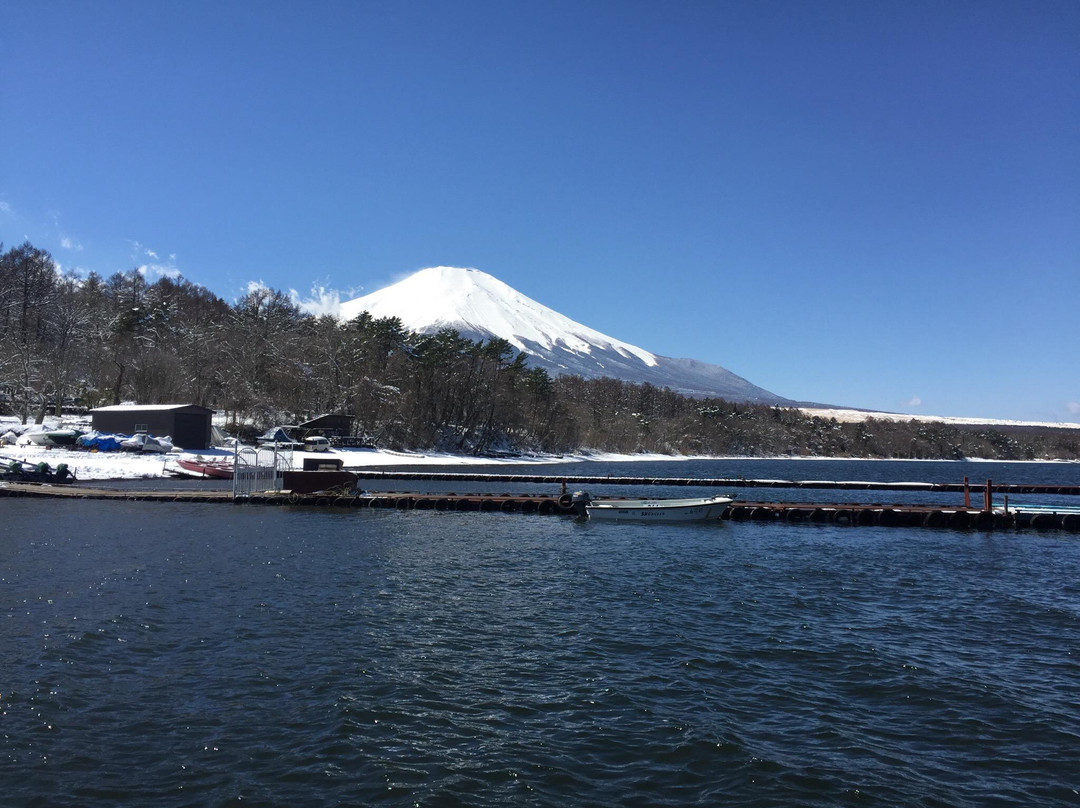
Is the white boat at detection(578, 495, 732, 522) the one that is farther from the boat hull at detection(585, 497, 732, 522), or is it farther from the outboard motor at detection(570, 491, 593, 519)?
the outboard motor at detection(570, 491, 593, 519)

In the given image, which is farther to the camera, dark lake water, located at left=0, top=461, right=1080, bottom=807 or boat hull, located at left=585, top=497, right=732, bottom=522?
boat hull, located at left=585, top=497, right=732, bottom=522

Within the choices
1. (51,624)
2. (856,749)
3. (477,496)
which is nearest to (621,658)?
(856,749)

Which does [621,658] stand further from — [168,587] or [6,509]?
[6,509]

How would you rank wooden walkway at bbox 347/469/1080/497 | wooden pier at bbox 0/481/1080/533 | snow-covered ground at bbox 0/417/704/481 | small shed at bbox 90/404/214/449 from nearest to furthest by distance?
1. wooden pier at bbox 0/481/1080/533
2. snow-covered ground at bbox 0/417/704/481
3. wooden walkway at bbox 347/469/1080/497
4. small shed at bbox 90/404/214/449

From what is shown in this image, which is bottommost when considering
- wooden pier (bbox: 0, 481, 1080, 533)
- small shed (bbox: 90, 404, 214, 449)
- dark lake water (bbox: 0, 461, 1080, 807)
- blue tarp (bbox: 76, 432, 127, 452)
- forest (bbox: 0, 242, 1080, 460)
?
dark lake water (bbox: 0, 461, 1080, 807)

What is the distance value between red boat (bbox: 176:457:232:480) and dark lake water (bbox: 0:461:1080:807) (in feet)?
106

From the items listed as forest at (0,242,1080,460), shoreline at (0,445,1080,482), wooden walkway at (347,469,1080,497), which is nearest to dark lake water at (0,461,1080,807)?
shoreline at (0,445,1080,482)

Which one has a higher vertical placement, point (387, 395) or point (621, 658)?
point (387, 395)

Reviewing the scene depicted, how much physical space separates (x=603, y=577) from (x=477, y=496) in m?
22.9

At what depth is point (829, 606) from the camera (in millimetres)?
18922

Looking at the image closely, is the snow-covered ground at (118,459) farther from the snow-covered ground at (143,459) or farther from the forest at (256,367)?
the forest at (256,367)

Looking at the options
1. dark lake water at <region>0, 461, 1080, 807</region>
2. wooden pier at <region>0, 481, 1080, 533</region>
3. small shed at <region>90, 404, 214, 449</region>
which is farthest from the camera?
small shed at <region>90, 404, 214, 449</region>

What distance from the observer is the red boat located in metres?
56.6

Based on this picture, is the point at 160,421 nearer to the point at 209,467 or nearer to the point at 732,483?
the point at 209,467
